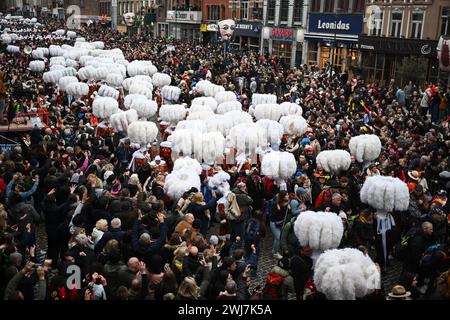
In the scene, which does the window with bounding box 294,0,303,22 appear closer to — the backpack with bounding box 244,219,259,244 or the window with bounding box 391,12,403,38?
the window with bounding box 391,12,403,38

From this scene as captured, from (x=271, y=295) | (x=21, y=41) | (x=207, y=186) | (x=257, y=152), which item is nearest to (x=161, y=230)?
(x=271, y=295)

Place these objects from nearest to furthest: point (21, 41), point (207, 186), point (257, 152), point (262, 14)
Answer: point (207, 186), point (257, 152), point (21, 41), point (262, 14)

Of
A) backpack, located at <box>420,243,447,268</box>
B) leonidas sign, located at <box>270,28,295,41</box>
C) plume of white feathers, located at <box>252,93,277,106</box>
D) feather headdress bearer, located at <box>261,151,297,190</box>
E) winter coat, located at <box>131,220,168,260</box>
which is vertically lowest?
backpack, located at <box>420,243,447,268</box>

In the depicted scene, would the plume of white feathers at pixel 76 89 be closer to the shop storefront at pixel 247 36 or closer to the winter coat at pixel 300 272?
the winter coat at pixel 300 272

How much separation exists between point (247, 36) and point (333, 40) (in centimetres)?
1408

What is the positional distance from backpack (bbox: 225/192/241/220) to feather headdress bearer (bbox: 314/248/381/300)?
3103 millimetres

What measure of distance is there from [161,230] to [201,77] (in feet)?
71.4

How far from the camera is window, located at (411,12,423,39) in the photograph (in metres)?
29.4

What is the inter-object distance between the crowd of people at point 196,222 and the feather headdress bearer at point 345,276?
31 centimetres

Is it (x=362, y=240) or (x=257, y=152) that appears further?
(x=257, y=152)

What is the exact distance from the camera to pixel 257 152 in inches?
568

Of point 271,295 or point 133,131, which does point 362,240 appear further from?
point 133,131

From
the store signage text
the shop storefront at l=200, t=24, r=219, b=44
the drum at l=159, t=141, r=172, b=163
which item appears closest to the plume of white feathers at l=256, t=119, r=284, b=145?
the drum at l=159, t=141, r=172, b=163

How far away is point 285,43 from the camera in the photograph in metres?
44.2
